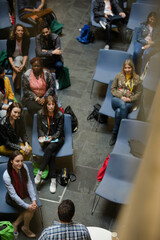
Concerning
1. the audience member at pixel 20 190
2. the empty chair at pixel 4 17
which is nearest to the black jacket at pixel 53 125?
the audience member at pixel 20 190

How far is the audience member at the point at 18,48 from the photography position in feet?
16.0

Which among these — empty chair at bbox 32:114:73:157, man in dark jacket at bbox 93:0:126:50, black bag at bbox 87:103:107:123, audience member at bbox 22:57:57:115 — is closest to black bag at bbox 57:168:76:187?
empty chair at bbox 32:114:73:157

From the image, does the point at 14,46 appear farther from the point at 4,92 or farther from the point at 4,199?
the point at 4,199

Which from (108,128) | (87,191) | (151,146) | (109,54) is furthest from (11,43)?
(151,146)

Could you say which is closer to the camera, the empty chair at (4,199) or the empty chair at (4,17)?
the empty chair at (4,199)

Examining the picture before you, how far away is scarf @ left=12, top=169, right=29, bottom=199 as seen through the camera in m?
3.07

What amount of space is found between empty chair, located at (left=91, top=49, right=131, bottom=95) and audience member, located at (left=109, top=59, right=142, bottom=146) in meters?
0.69

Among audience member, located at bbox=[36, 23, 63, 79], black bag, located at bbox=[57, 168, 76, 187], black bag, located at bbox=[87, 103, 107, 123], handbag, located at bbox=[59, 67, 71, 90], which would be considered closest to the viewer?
black bag, located at bbox=[57, 168, 76, 187]

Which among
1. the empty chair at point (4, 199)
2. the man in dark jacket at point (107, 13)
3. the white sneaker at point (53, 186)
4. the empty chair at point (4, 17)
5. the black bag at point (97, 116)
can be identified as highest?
the man in dark jacket at point (107, 13)

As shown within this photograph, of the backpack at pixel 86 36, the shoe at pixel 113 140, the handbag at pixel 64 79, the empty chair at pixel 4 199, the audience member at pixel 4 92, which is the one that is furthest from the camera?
the backpack at pixel 86 36

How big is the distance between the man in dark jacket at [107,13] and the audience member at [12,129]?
3.34m

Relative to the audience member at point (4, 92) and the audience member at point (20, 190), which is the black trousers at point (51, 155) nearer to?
the audience member at point (20, 190)

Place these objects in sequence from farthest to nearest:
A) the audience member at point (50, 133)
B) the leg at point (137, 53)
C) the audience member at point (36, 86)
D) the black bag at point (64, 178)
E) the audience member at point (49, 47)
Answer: the leg at point (137, 53) < the audience member at point (49, 47) < the audience member at point (36, 86) < the black bag at point (64, 178) < the audience member at point (50, 133)

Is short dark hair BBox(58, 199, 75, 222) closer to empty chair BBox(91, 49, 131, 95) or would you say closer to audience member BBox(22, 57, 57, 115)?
audience member BBox(22, 57, 57, 115)
